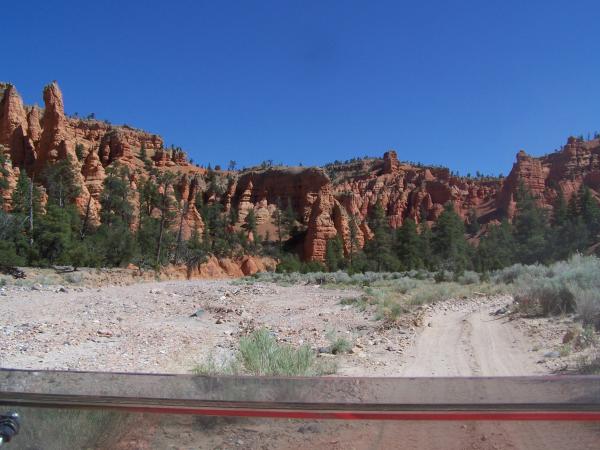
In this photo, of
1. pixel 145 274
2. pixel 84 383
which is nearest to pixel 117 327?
pixel 84 383

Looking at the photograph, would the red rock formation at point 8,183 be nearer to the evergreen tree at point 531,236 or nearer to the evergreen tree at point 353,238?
the evergreen tree at point 353,238

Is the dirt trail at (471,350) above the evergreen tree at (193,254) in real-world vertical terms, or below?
below

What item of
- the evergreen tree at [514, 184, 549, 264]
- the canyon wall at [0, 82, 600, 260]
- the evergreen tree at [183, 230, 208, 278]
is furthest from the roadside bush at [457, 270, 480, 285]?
the canyon wall at [0, 82, 600, 260]

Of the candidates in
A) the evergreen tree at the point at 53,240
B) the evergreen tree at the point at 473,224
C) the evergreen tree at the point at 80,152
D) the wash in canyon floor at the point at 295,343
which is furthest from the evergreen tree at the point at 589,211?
the evergreen tree at the point at 80,152

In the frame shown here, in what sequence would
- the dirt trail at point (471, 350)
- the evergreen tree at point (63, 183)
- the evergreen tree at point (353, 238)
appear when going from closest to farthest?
the dirt trail at point (471, 350), the evergreen tree at point (63, 183), the evergreen tree at point (353, 238)

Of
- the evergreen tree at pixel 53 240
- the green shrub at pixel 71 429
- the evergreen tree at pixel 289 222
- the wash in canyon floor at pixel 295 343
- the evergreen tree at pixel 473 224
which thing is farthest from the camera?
the evergreen tree at pixel 473 224

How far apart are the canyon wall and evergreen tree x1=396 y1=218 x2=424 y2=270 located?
1451 centimetres

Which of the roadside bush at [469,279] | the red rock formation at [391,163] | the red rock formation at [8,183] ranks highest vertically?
the red rock formation at [391,163]

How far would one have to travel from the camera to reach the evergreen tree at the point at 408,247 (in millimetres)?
60750

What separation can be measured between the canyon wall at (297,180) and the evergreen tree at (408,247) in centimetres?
1451

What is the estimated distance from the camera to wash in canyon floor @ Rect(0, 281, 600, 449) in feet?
7.66

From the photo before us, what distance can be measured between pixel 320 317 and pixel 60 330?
716cm

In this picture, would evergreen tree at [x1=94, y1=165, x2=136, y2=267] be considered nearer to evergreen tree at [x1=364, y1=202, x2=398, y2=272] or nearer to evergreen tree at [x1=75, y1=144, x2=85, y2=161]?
evergreen tree at [x1=75, y1=144, x2=85, y2=161]

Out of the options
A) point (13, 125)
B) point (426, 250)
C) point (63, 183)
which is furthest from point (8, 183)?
point (426, 250)
